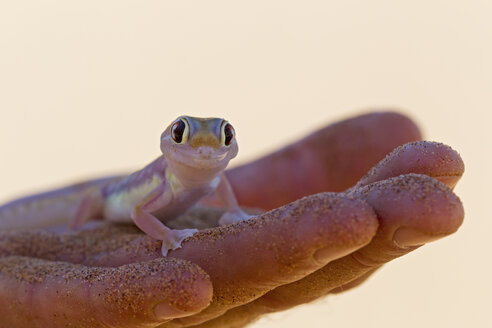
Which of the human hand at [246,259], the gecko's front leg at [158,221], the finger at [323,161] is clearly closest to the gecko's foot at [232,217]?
the gecko's front leg at [158,221]

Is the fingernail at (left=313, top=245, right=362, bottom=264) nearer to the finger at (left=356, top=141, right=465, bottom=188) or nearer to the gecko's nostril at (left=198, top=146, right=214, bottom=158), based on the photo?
the finger at (left=356, top=141, right=465, bottom=188)

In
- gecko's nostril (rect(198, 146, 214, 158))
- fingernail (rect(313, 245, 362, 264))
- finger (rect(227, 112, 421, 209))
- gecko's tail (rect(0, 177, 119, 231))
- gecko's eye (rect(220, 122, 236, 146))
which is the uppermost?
gecko's eye (rect(220, 122, 236, 146))

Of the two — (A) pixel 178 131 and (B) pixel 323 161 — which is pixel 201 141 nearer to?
(A) pixel 178 131

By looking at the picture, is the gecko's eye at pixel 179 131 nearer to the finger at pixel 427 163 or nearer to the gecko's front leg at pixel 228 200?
the gecko's front leg at pixel 228 200

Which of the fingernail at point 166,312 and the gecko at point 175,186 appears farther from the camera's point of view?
the gecko at point 175,186

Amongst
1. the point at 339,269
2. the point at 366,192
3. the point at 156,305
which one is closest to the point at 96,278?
the point at 156,305

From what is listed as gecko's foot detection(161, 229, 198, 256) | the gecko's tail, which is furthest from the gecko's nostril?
the gecko's tail

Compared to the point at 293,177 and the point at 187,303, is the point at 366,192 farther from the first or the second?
the point at 293,177
